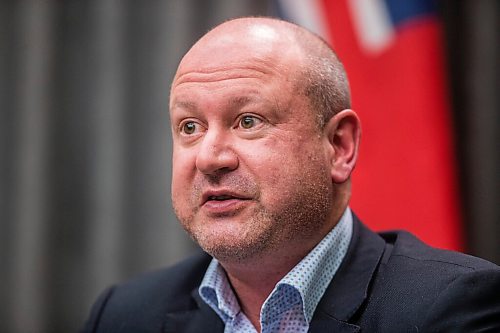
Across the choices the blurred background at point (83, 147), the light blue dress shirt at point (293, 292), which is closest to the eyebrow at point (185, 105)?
the light blue dress shirt at point (293, 292)

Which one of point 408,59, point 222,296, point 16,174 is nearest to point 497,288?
point 222,296

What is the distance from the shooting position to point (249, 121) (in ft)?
5.23

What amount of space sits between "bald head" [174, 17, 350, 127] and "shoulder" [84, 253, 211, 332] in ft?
1.76

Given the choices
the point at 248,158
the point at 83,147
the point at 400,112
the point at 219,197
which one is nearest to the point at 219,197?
the point at 219,197

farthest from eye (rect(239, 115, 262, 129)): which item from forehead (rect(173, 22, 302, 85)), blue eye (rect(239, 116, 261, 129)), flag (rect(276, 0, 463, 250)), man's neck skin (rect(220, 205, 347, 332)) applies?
flag (rect(276, 0, 463, 250))

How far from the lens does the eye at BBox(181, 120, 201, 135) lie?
Answer: 65.0 inches

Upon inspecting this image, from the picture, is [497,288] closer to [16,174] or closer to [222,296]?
[222,296]

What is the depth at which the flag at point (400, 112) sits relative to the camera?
2.73 metres

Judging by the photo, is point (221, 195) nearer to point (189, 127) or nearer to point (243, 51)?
point (189, 127)

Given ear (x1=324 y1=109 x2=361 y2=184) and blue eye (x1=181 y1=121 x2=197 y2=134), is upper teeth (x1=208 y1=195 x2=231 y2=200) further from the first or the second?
ear (x1=324 y1=109 x2=361 y2=184)

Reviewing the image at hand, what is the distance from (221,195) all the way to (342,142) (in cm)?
34

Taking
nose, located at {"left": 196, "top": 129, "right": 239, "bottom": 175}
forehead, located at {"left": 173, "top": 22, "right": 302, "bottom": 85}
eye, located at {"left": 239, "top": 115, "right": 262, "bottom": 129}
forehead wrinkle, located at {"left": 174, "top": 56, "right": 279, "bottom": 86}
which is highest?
forehead, located at {"left": 173, "top": 22, "right": 302, "bottom": 85}

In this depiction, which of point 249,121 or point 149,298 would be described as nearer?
point 249,121

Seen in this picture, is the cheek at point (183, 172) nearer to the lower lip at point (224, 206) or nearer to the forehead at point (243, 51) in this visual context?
the lower lip at point (224, 206)
